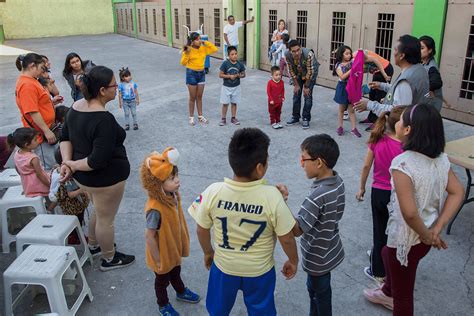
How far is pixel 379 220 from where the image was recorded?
315cm

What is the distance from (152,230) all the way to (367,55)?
5.03m

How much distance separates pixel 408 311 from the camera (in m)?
2.57

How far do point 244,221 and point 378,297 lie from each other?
1.50 meters

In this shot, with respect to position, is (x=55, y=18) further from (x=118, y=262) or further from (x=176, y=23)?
(x=118, y=262)

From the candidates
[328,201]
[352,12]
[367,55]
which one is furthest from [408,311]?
[352,12]

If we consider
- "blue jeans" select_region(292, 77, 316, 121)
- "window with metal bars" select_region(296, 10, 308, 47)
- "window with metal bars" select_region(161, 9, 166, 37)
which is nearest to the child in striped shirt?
"blue jeans" select_region(292, 77, 316, 121)

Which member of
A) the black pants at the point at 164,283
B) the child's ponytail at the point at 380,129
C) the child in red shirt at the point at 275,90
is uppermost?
the child's ponytail at the point at 380,129

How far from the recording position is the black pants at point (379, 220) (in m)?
3.06

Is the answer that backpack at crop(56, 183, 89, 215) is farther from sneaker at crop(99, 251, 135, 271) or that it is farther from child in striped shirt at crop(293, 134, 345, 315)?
child in striped shirt at crop(293, 134, 345, 315)

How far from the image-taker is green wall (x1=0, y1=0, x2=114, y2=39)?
2430cm

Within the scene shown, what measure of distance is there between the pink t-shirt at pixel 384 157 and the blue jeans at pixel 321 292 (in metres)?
0.84

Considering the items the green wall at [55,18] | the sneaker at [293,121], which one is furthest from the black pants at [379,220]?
the green wall at [55,18]

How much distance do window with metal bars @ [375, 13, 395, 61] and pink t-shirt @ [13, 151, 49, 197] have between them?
672cm

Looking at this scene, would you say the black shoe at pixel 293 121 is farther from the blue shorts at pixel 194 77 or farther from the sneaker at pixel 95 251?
the sneaker at pixel 95 251
